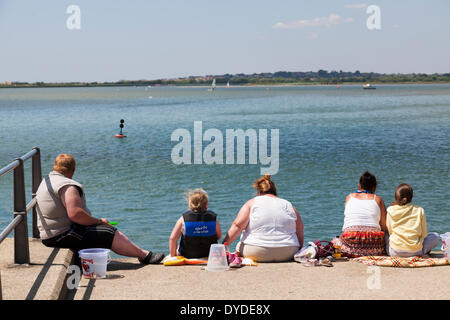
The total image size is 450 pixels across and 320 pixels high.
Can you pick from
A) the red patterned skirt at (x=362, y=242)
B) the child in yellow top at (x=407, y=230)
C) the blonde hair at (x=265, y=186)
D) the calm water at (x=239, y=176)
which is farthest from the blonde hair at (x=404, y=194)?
the calm water at (x=239, y=176)

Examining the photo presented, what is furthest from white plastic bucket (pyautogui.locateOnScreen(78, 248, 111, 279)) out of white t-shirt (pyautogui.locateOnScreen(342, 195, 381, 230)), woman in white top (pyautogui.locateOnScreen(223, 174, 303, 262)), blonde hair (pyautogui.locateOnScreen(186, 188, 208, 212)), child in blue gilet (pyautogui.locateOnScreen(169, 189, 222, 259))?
white t-shirt (pyautogui.locateOnScreen(342, 195, 381, 230))

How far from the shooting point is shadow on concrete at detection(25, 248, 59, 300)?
4.57 meters

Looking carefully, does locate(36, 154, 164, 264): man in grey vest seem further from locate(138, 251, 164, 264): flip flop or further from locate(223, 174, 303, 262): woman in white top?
locate(223, 174, 303, 262): woman in white top

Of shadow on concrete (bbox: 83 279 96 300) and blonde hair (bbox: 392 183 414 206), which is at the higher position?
blonde hair (bbox: 392 183 414 206)

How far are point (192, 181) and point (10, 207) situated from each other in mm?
6830

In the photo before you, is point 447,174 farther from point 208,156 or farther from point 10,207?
point 10,207

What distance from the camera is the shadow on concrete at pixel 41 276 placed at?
4567 mm

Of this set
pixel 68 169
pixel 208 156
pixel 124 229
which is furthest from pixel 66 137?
pixel 68 169

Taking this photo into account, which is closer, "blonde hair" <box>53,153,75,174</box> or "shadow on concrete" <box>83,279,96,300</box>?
"shadow on concrete" <box>83,279,96,300</box>

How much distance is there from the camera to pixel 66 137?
4262cm

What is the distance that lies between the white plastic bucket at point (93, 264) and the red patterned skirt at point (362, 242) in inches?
102

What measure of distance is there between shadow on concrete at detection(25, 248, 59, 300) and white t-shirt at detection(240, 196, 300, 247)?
1983mm

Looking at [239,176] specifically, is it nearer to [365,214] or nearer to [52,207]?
[365,214]

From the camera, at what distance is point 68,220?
19.1 ft
